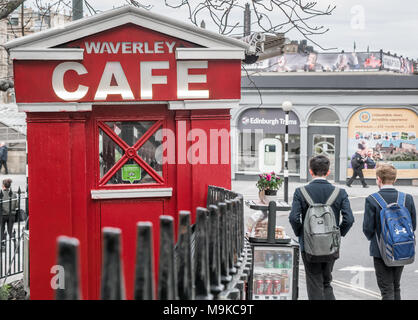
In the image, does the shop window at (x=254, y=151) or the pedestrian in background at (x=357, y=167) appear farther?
the shop window at (x=254, y=151)

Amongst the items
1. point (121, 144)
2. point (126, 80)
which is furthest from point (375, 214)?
point (126, 80)

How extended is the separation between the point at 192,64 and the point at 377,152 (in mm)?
21498

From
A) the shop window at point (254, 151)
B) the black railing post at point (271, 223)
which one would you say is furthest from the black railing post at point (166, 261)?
the shop window at point (254, 151)

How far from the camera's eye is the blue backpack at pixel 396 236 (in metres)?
5.63

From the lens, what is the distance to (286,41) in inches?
322

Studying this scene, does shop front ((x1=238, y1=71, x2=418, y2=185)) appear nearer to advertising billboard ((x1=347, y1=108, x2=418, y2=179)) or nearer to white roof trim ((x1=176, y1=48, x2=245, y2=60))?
advertising billboard ((x1=347, y1=108, x2=418, y2=179))

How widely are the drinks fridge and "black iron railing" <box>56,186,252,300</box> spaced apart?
6.49ft

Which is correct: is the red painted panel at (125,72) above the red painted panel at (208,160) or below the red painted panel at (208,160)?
above

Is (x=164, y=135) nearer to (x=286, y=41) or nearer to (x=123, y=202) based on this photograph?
(x=123, y=202)

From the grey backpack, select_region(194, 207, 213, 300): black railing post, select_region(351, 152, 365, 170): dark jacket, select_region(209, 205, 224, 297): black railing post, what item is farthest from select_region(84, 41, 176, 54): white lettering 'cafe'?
select_region(351, 152, 365, 170): dark jacket

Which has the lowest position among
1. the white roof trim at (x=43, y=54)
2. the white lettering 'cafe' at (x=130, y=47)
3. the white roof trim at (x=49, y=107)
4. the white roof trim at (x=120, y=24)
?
the white roof trim at (x=49, y=107)

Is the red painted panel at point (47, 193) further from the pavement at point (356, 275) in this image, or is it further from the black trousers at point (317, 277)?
the pavement at point (356, 275)
